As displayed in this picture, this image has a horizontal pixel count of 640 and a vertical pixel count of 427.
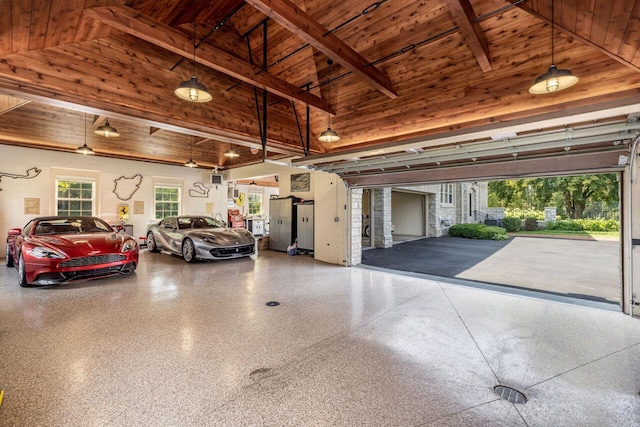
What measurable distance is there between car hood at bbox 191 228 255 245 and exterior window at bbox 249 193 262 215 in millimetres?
6982

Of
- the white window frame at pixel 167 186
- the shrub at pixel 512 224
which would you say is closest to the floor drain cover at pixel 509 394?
the white window frame at pixel 167 186

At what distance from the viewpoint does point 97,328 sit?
3139mm

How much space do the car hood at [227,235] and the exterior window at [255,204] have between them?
6982 millimetres

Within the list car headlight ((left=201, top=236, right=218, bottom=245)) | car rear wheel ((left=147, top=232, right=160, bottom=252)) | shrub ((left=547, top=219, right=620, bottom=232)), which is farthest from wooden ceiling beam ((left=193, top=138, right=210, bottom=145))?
shrub ((left=547, top=219, right=620, bottom=232))

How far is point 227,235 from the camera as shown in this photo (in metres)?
7.19

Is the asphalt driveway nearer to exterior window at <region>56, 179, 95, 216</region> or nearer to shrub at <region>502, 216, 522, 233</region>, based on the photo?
shrub at <region>502, 216, 522, 233</region>

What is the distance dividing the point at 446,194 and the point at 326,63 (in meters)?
12.6

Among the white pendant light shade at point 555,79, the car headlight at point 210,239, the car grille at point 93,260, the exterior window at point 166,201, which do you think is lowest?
the car grille at point 93,260

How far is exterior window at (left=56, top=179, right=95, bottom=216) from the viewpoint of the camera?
8.16 m

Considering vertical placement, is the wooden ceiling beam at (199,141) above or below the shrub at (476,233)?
above

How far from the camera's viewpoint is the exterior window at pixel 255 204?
14.5m

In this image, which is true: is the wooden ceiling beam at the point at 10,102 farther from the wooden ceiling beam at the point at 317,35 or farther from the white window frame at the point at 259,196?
the white window frame at the point at 259,196

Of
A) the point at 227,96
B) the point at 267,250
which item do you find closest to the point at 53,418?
the point at 227,96

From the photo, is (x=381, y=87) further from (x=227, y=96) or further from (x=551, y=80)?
(x=227, y=96)
